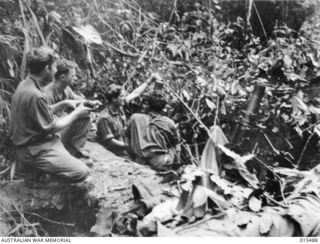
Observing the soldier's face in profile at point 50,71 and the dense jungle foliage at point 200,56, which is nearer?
the soldier's face in profile at point 50,71

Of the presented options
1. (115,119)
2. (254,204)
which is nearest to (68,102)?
(115,119)

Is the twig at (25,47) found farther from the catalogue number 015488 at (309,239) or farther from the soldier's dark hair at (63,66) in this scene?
the catalogue number 015488 at (309,239)

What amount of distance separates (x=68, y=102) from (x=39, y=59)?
28 cm

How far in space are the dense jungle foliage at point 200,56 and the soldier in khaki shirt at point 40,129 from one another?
0.47 feet

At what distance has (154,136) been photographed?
128 inches

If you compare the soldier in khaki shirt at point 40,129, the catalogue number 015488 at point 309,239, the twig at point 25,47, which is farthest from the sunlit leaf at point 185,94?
the catalogue number 015488 at point 309,239

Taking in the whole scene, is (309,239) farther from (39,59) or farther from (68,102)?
(39,59)

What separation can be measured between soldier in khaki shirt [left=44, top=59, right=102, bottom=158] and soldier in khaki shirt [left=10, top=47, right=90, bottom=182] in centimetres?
4

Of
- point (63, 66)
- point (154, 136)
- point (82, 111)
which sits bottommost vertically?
point (154, 136)

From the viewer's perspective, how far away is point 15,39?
325 cm

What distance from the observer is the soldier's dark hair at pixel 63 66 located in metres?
3.12

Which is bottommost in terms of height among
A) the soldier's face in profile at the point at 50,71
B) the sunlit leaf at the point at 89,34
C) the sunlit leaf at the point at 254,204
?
the sunlit leaf at the point at 254,204

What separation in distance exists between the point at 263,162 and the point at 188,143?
1.49 ft

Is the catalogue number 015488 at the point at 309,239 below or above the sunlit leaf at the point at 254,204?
below
